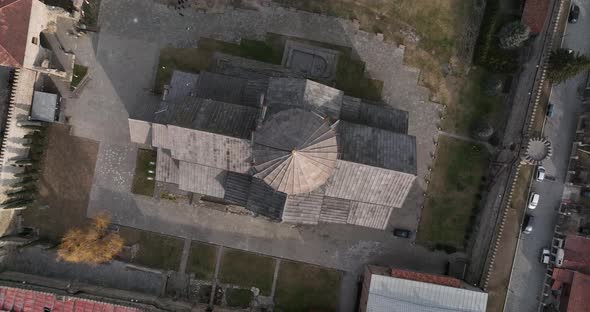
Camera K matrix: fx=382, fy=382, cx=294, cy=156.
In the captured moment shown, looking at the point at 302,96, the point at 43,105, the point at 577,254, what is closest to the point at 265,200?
the point at 302,96

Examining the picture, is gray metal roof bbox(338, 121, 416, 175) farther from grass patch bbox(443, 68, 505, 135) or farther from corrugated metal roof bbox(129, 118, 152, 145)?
corrugated metal roof bbox(129, 118, 152, 145)

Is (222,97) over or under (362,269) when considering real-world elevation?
over

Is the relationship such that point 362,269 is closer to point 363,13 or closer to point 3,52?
point 363,13

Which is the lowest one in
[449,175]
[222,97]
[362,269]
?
[362,269]

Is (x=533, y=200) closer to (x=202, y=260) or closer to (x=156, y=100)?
(x=202, y=260)

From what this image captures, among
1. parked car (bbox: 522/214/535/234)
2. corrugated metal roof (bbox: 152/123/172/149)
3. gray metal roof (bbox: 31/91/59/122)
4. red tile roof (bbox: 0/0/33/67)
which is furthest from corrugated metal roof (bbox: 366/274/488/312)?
red tile roof (bbox: 0/0/33/67)

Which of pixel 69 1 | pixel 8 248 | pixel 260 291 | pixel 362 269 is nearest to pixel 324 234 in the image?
pixel 362 269

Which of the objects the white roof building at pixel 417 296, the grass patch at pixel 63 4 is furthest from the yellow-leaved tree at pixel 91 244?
the white roof building at pixel 417 296
